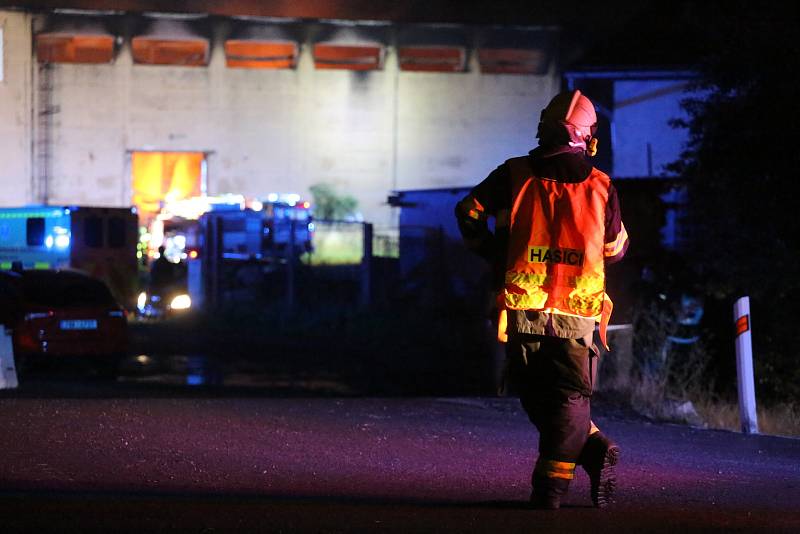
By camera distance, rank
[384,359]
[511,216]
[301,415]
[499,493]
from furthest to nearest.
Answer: [384,359]
[301,415]
[499,493]
[511,216]

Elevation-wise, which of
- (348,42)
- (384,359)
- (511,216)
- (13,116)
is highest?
(348,42)

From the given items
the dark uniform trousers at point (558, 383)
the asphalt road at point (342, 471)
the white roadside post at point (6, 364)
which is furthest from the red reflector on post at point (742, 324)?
the white roadside post at point (6, 364)

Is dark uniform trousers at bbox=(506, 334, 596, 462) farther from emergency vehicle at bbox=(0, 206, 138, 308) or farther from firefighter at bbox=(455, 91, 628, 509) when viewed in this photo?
emergency vehicle at bbox=(0, 206, 138, 308)

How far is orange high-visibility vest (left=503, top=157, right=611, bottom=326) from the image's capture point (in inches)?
223

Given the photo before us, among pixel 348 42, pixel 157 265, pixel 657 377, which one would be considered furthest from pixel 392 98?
pixel 657 377

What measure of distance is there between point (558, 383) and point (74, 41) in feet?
132

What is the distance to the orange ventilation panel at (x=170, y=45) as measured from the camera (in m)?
44.0

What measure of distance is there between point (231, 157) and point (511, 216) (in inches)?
1571

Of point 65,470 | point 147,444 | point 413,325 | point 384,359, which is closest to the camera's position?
point 65,470

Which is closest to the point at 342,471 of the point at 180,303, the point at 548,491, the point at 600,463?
the point at 548,491

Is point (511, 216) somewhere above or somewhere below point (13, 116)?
below

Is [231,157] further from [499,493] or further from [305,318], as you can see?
[499,493]

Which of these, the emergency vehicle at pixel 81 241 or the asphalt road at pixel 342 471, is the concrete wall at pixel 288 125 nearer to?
the emergency vehicle at pixel 81 241

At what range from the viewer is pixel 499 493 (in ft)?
21.5
